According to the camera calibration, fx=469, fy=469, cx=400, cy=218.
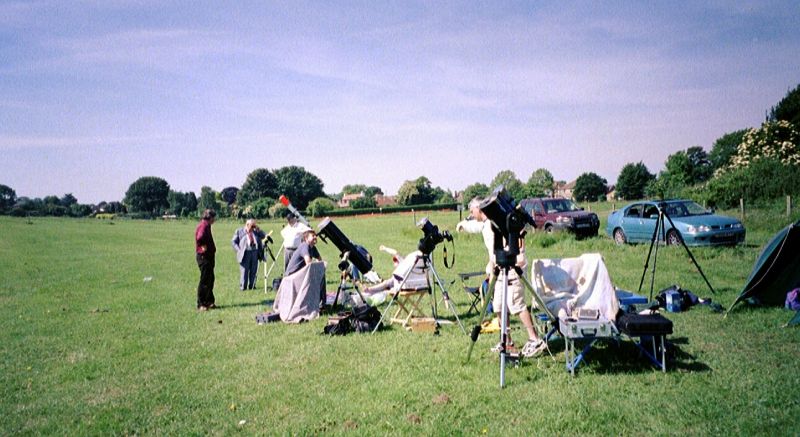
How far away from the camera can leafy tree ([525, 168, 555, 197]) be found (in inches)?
3307

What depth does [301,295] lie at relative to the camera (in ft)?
30.1

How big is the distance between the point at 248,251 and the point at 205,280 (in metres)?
2.41

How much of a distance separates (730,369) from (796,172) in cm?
2401

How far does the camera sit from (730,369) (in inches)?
220

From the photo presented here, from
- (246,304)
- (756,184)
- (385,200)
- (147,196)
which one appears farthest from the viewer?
(147,196)

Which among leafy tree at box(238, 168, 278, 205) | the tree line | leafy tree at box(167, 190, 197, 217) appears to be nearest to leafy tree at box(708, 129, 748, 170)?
the tree line

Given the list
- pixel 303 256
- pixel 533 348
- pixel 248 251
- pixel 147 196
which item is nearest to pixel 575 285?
pixel 533 348

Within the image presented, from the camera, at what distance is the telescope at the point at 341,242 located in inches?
342

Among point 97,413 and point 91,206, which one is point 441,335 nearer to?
point 97,413

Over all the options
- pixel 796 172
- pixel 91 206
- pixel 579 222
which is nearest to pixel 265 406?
pixel 579 222

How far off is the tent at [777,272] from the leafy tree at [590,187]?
9436 centimetres

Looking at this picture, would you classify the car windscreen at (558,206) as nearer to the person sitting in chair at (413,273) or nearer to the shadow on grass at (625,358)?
the person sitting in chair at (413,273)

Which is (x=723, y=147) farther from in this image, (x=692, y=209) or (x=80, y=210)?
(x=80, y=210)

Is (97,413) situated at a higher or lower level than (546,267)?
lower
